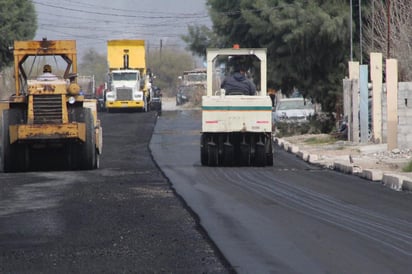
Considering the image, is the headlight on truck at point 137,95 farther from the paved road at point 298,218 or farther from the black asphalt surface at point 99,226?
the black asphalt surface at point 99,226

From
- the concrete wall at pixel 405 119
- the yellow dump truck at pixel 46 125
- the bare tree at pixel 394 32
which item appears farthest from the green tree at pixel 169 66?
the yellow dump truck at pixel 46 125

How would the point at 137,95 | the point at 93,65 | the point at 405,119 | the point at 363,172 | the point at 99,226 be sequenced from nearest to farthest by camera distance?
the point at 99,226, the point at 363,172, the point at 405,119, the point at 137,95, the point at 93,65

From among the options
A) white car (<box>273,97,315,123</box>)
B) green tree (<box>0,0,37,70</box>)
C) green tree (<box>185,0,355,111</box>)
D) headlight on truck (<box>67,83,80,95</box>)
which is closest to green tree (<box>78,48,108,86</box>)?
green tree (<box>0,0,37,70</box>)

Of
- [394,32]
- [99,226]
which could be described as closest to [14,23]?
[394,32]

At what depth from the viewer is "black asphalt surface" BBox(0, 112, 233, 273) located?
416 inches

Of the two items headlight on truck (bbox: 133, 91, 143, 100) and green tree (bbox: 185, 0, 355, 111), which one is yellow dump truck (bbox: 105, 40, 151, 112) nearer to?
headlight on truck (bbox: 133, 91, 143, 100)

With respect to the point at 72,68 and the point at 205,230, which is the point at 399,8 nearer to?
the point at 72,68

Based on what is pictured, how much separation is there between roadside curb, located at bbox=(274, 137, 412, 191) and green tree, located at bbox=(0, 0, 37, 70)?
1680 inches

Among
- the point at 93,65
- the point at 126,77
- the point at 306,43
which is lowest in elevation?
the point at 126,77

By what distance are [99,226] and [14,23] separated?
6320cm

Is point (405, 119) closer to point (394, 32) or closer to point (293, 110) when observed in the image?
point (394, 32)

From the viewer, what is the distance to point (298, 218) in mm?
14023

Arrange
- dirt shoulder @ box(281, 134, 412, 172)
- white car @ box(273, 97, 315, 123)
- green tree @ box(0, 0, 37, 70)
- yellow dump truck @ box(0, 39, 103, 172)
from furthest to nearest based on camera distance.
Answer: green tree @ box(0, 0, 37, 70) < white car @ box(273, 97, 315, 123) < dirt shoulder @ box(281, 134, 412, 172) < yellow dump truck @ box(0, 39, 103, 172)

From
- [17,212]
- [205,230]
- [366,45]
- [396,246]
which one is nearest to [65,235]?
[205,230]
